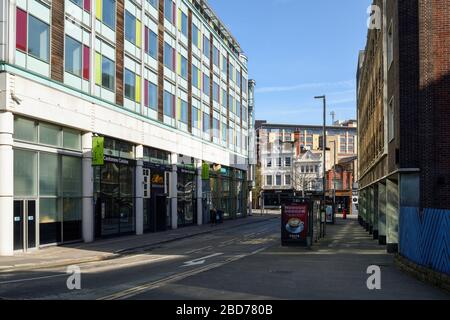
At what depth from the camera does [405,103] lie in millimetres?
20469

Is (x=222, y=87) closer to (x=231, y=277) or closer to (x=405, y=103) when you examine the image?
(x=405, y=103)

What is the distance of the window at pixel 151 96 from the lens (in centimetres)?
3731

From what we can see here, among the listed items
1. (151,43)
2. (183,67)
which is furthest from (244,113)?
(151,43)

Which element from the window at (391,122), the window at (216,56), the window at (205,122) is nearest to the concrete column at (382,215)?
the window at (391,122)

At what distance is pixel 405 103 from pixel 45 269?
1412cm

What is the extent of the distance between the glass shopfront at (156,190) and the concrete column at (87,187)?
800 centimetres

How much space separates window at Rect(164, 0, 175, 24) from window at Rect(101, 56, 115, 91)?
435 inches

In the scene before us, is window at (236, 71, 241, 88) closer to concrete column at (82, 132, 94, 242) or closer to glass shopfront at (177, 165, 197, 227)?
glass shopfront at (177, 165, 197, 227)

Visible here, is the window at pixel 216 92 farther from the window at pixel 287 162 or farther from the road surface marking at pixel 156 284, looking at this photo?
the window at pixel 287 162

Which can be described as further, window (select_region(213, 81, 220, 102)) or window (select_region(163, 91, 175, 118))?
window (select_region(213, 81, 220, 102))

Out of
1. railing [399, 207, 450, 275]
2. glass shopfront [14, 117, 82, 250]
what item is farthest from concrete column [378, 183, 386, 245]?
glass shopfront [14, 117, 82, 250]

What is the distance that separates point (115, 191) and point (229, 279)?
19426 millimetres

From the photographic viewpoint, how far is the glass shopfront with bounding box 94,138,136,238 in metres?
30.4
